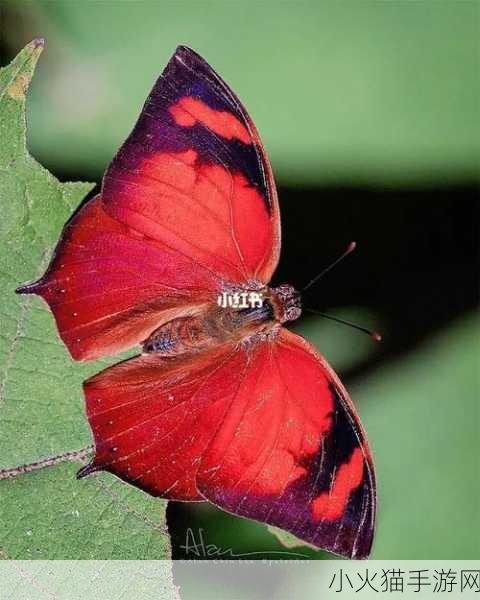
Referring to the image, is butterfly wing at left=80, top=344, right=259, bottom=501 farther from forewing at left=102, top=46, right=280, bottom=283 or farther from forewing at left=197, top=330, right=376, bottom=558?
forewing at left=102, top=46, right=280, bottom=283

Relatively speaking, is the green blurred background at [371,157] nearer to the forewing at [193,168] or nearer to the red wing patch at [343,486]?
the forewing at [193,168]

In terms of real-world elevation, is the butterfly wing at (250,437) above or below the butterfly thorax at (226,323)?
below

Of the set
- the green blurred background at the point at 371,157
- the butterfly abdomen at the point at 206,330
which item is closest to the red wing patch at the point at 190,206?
the butterfly abdomen at the point at 206,330

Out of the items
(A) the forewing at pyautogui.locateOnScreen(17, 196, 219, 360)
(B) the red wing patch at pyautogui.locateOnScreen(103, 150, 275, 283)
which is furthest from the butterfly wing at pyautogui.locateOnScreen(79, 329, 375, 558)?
(B) the red wing patch at pyautogui.locateOnScreen(103, 150, 275, 283)

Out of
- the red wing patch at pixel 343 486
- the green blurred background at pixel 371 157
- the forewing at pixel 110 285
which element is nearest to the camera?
the red wing patch at pixel 343 486

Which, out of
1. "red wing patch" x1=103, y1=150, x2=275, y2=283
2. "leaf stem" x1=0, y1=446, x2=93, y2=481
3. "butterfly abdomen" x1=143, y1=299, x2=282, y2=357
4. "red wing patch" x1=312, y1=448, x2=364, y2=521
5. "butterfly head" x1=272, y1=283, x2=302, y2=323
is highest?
"red wing patch" x1=103, y1=150, x2=275, y2=283

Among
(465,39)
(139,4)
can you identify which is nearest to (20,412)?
(139,4)

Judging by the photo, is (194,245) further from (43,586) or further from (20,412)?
(43,586)
